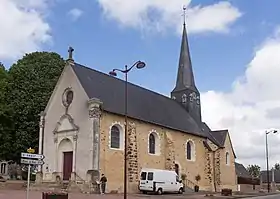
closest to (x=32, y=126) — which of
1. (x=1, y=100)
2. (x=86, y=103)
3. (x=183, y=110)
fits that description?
(x=1, y=100)

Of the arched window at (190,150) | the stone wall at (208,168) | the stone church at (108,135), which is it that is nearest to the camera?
the stone church at (108,135)

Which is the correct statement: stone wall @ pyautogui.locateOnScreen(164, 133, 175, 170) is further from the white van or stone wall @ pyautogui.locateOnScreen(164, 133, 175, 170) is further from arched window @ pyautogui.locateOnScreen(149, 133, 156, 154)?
the white van

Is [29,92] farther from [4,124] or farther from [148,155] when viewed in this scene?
[148,155]

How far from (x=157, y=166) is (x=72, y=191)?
1080 cm

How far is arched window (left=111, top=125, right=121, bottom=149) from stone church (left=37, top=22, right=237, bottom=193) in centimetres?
9

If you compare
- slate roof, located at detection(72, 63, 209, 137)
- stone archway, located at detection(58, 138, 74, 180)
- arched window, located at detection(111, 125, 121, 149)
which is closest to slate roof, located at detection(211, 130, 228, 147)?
slate roof, located at detection(72, 63, 209, 137)

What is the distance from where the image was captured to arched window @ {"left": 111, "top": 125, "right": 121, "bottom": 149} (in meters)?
35.0

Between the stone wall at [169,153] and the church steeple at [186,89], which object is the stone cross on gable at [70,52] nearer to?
the stone wall at [169,153]

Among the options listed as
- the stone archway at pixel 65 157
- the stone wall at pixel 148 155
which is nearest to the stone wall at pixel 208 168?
the stone wall at pixel 148 155

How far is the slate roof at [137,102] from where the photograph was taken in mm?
36000

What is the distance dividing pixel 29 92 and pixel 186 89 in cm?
2033

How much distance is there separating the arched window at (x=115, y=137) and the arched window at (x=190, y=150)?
39.4 ft

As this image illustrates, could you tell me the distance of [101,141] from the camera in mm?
33406

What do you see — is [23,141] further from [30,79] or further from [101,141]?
[101,141]
